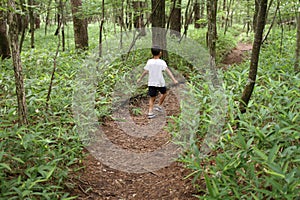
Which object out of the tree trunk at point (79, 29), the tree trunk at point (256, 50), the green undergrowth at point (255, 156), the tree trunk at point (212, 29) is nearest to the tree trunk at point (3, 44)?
the tree trunk at point (79, 29)

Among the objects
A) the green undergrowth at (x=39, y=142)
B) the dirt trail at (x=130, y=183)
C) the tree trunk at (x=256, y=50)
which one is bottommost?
the dirt trail at (x=130, y=183)

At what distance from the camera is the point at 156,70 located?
17.3 ft

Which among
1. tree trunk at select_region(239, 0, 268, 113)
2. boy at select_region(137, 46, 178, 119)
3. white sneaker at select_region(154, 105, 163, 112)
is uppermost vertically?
tree trunk at select_region(239, 0, 268, 113)

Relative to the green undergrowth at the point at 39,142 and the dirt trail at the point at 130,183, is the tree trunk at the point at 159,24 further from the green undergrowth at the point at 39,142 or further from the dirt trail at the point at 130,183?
the dirt trail at the point at 130,183

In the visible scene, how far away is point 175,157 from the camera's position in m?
3.85

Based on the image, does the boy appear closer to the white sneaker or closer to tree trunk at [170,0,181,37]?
the white sneaker

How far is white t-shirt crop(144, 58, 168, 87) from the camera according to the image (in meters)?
5.26

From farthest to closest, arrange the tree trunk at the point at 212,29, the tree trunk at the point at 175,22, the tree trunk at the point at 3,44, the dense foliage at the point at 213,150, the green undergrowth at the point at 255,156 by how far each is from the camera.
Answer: the tree trunk at the point at 175,22 < the tree trunk at the point at 3,44 < the tree trunk at the point at 212,29 < the dense foliage at the point at 213,150 < the green undergrowth at the point at 255,156

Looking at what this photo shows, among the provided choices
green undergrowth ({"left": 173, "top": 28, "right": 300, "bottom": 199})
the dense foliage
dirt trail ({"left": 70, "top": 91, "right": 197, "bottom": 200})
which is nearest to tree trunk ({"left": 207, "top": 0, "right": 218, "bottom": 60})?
the dense foliage

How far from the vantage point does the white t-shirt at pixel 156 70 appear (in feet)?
17.3

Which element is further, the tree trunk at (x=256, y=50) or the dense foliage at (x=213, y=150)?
the tree trunk at (x=256, y=50)

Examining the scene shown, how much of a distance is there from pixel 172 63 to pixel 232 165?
5.29 m

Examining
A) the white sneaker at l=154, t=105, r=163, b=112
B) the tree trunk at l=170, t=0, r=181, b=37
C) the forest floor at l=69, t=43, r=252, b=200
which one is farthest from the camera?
the tree trunk at l=170, t=0, r=181, b=37

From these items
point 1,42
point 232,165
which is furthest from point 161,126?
point 1,42
